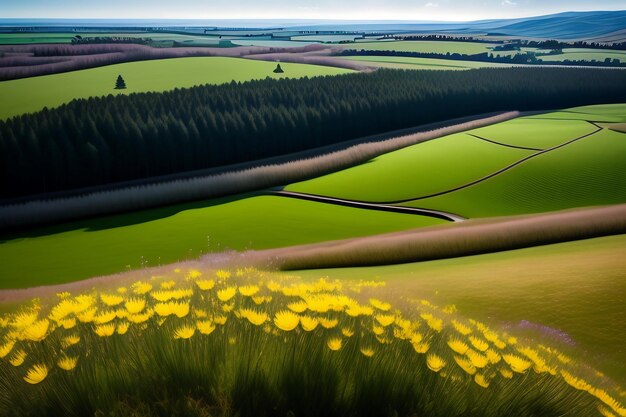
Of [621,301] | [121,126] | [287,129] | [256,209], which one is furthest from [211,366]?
[287,129]

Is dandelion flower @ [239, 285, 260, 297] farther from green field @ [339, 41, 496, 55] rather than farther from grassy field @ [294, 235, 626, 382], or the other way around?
green field @ [339, 41, 496, 55]

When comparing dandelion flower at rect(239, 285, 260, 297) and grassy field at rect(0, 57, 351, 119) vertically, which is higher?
grassy field at rect(0, 57, 351, 119)

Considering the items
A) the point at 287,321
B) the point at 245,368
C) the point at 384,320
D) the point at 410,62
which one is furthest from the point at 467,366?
the point at 410,62

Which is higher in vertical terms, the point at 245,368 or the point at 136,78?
the point at 136,78

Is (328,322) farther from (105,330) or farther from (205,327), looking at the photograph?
(105,330)

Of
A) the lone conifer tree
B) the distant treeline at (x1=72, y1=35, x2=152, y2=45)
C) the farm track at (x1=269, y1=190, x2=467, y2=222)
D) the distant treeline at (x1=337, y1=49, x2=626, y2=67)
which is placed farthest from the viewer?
the distant treeline at (x1=337, y1=49, x2=626, y2=67)

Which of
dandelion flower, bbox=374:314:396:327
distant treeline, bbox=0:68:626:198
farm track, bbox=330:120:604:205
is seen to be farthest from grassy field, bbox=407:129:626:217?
dandelion flower, bbox=374:314:396:327
